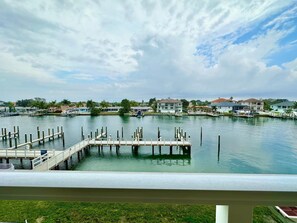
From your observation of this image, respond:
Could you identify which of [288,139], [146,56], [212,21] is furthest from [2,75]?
[288,139]

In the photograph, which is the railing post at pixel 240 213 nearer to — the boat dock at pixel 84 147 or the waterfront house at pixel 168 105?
the waterfront house at pixel 168 105

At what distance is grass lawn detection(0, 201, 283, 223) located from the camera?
1.44 feet

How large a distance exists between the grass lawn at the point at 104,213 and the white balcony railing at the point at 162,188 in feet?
0.18

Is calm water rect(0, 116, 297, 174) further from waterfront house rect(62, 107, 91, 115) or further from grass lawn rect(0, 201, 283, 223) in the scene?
grass lawn rect(0, 201, 283, 223)

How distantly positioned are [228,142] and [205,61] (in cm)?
1241

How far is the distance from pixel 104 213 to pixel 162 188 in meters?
0.20

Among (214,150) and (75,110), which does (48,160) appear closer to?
(75,110)

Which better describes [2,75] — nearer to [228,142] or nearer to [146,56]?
[146,56]

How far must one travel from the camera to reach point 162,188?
1.23 ft

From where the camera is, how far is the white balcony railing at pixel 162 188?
369mm

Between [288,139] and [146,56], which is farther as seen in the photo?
[288,139]

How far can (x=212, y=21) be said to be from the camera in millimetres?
1688

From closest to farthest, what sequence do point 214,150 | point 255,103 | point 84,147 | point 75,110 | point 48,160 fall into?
point 255,103 → point 48,160 → point 75,110 → point 84,147 → point 214,150

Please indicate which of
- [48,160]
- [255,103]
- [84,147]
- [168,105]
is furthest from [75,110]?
[255,103]
